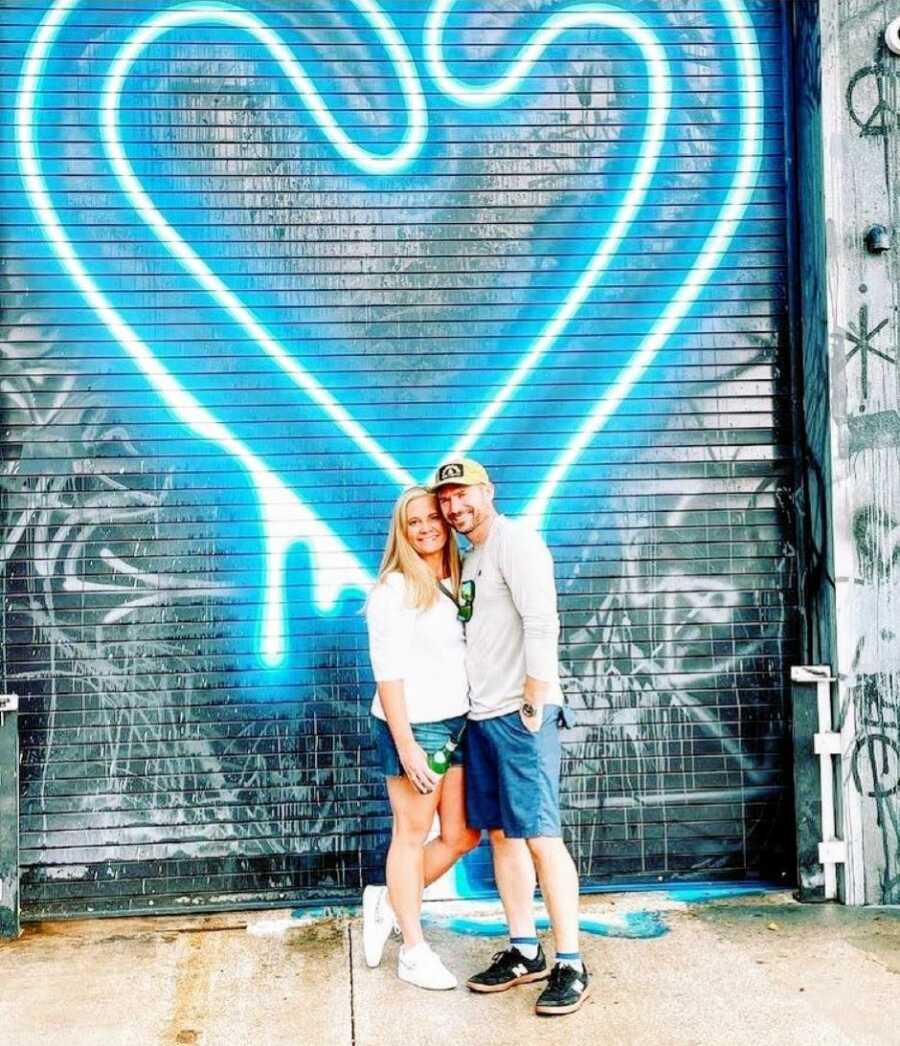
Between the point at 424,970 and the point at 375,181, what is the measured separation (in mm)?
3203

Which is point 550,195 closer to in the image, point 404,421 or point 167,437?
point 404,421

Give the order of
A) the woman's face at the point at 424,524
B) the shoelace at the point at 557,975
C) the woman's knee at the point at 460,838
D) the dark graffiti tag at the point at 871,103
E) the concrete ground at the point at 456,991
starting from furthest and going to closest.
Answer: the dark graffiti tag at the point at 871,103
the woman's knee at the point at 460,838
the woman's face at the point at 424,524
the shoelace at the point at 557,975
the concrete ground at the point at 456,991

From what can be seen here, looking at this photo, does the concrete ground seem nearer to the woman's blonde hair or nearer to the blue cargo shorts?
the blue cargo shorts

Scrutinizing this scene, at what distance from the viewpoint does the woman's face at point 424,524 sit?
3912 mm

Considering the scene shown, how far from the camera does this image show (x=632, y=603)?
16.2 feet

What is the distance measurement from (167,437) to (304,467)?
1.95 feet

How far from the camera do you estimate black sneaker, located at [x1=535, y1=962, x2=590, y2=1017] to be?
362 cm

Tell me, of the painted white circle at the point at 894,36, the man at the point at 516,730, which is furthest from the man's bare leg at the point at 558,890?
the painted white circle at the point at 894,36

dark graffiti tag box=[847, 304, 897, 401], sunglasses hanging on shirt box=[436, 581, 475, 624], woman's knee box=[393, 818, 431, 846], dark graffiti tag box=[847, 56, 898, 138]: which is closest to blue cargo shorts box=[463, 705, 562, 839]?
woman's knee box=[393, 818, 431, 846]

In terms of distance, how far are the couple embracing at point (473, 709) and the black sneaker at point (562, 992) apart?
1 centimetres

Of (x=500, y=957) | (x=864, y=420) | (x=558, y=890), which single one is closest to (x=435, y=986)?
Answer: (x=500, y=957)

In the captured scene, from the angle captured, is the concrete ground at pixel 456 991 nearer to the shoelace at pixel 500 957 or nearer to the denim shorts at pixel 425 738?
the shoelace at pixel 500 957

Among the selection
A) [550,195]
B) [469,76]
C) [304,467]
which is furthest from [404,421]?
[469,76]

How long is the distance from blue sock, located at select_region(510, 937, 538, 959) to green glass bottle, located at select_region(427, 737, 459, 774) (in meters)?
0.64
